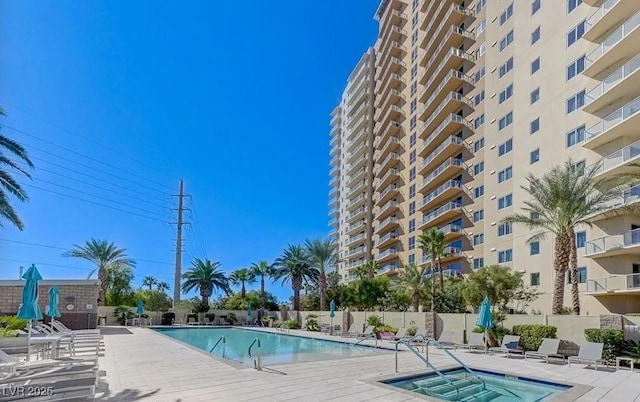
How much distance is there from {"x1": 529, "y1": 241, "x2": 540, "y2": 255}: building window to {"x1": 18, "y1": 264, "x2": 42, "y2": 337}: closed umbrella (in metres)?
27.9

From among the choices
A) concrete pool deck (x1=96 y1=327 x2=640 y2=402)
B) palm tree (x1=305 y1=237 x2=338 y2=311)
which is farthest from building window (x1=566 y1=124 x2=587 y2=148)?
palm tree (x1=305 y1=237 x2=338 y2=311)

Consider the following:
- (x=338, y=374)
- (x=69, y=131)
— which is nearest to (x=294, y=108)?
(x=69, y=131)

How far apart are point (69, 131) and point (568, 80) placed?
35741mm

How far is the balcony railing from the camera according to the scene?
79.3ft

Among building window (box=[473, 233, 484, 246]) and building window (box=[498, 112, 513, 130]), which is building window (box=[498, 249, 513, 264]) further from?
building window (box=[498, 112, 513, 130])

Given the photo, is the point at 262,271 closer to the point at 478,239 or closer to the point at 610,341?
the point at 478,239

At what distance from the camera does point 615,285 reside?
2436cm

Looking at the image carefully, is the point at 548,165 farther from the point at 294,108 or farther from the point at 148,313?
the point at 148,313

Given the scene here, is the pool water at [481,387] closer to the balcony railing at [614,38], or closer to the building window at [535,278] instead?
the building window at [535,278]

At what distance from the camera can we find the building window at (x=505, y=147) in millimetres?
35172

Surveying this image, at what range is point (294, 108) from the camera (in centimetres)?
4969

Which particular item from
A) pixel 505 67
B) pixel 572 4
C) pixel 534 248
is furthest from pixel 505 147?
pixel 572 4

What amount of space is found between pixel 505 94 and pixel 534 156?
7.37 metres

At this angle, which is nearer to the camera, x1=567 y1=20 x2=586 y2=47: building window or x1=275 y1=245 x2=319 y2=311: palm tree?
x1=567 y1=20 x2=586 y2=47: building window
